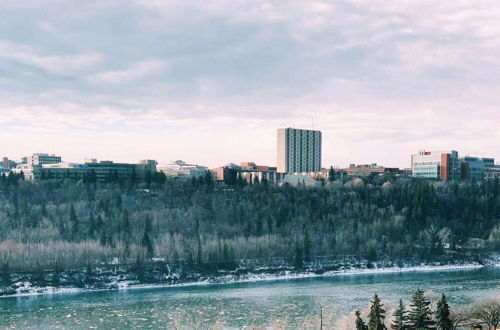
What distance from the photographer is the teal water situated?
7988 cm

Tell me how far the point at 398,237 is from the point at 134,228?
61857 millimetres

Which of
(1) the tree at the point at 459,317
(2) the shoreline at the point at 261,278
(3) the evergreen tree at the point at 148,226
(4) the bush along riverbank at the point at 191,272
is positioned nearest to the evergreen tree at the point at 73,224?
(3) the evergreen tree at the point at 148,226

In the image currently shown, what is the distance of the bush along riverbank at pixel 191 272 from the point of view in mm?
114562

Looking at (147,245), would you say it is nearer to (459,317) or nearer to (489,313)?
(459,317)

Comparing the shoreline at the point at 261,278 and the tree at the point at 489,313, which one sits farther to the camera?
the shoreline at the point at 261,278

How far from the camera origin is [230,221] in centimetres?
15850

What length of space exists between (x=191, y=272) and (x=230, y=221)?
34900mm

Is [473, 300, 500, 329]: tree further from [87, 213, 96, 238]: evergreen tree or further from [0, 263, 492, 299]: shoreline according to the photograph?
[87, 213, 96, 238]: evergreen tree

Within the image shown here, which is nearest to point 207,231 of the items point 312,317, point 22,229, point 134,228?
point 134,228

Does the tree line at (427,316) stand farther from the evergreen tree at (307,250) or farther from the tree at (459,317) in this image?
the evergreen tree at (307,250)

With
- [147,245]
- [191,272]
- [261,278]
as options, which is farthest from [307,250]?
[147,245]

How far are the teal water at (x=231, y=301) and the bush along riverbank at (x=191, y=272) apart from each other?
15.9 feet

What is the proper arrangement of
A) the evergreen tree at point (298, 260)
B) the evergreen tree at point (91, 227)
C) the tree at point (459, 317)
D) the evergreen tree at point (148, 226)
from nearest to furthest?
1. the tree at point (459, 317)
2. the evergreen tree at point (298, 260)
3. the evergreen tree at point (91, 227)
4. the evergreen tree at point (148, 226)

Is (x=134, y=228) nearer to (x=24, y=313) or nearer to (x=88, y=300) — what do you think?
(x=88, y=300)
